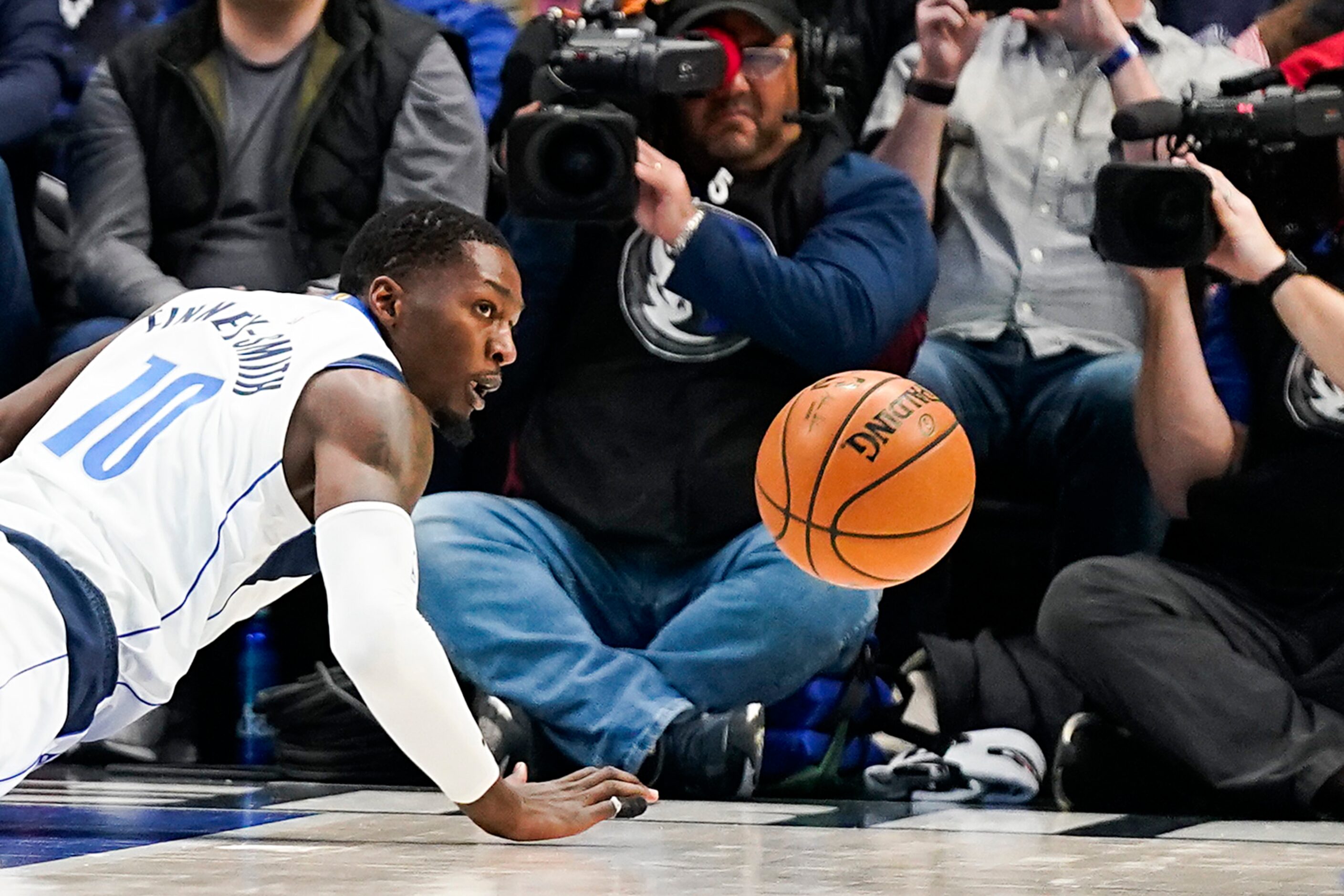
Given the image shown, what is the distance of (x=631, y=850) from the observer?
2.88m

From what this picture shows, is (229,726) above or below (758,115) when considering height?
below

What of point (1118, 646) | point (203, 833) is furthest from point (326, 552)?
point (1118, 646)

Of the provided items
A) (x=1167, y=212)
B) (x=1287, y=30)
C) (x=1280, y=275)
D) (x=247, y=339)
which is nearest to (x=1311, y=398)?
(x=1280, y=275)

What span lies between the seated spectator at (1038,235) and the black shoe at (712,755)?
905 mm

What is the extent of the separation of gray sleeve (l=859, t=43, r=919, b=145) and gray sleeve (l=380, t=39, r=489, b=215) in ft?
3.11

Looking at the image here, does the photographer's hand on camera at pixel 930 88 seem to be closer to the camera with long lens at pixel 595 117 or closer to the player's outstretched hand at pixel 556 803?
the camera with long lens at pixel 595 117

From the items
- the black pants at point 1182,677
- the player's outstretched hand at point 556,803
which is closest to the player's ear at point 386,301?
the player's outstretched hand at point 556,803

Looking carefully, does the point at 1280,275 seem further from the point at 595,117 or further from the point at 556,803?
the point at 556,803

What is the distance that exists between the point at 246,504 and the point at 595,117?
5.81 feet

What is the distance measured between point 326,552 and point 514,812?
0.49 m

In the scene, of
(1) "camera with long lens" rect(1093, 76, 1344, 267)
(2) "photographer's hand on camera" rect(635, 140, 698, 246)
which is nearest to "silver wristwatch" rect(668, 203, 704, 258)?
(2) "photographer's hand on camera" rect(635, 140, 698, 246)

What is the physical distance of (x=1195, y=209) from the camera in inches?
153

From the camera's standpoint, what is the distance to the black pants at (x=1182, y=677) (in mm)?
3693

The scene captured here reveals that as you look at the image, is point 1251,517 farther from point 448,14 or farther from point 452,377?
point 448,14
